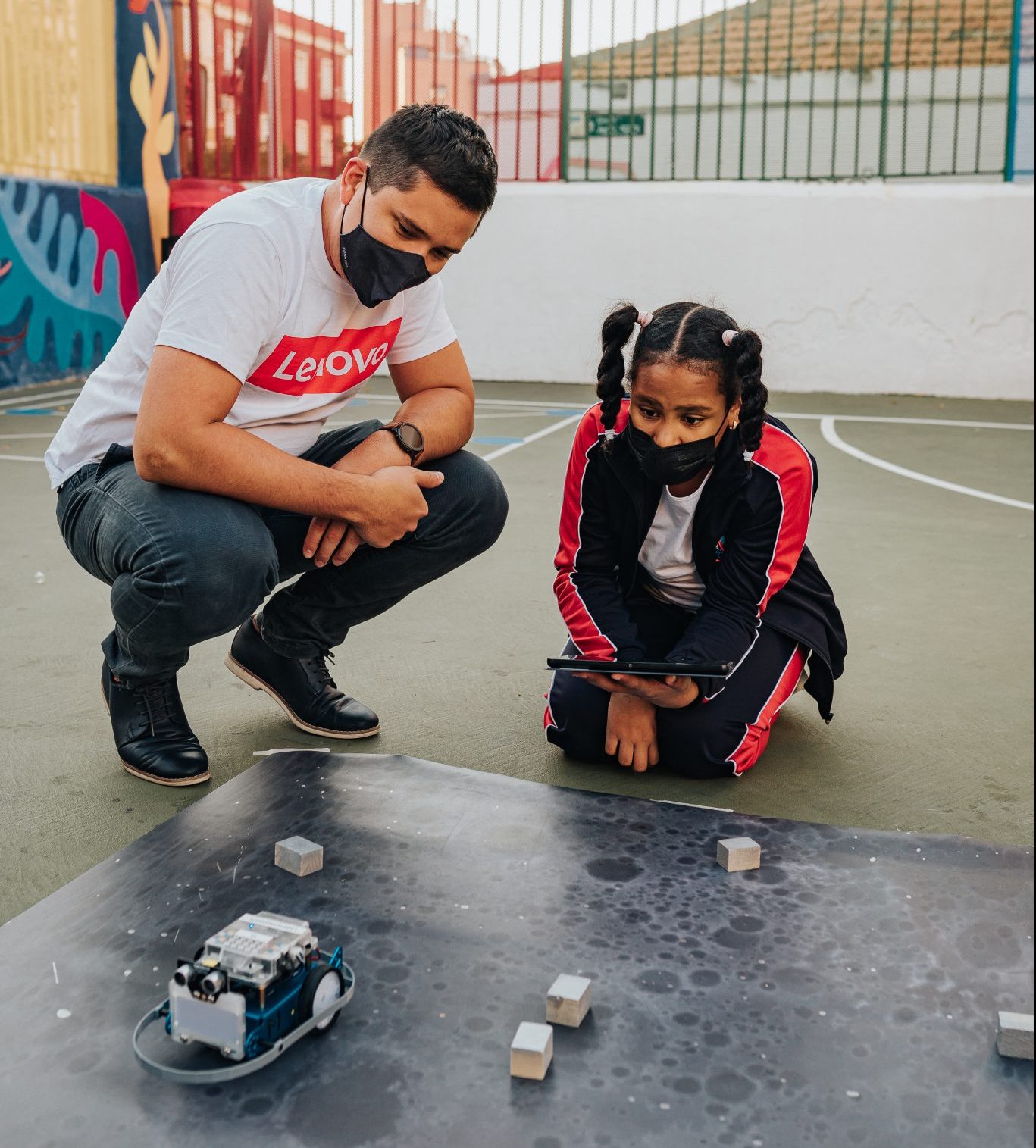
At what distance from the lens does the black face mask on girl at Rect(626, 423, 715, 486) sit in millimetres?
2082

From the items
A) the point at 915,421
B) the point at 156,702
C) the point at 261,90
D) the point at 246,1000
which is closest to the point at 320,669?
the point at 156,702

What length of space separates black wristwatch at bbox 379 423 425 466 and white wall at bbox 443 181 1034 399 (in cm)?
684

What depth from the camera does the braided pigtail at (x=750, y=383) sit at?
2033 millimetres

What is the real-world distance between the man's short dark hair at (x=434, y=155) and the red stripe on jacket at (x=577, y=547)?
0.47 metres

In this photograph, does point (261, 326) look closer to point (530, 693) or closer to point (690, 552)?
point (690, 552)

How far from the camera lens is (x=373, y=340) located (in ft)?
7.25

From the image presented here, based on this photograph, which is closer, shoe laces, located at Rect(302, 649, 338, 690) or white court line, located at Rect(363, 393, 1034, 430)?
shoe laces, located at Rect(302, 649, 338, 690)

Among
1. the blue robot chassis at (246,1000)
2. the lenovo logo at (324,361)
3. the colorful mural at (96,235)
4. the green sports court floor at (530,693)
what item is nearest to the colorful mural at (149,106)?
the colorful mural at (96,235)

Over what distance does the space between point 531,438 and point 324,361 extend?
414 cm

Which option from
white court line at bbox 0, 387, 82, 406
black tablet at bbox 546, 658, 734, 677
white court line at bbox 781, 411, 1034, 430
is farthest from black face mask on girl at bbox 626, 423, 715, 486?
white court line at bbox 0, 387, 82, 406

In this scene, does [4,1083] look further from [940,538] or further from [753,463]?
[940,538]

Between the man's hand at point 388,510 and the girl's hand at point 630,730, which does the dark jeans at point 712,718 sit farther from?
the man's hand at point 388,510

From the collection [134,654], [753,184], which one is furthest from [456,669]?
[753,184]

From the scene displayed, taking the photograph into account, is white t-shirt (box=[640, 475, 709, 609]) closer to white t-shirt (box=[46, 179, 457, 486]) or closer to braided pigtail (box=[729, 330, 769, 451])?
braided pigtail (box=[729, 330, 769, 451])
